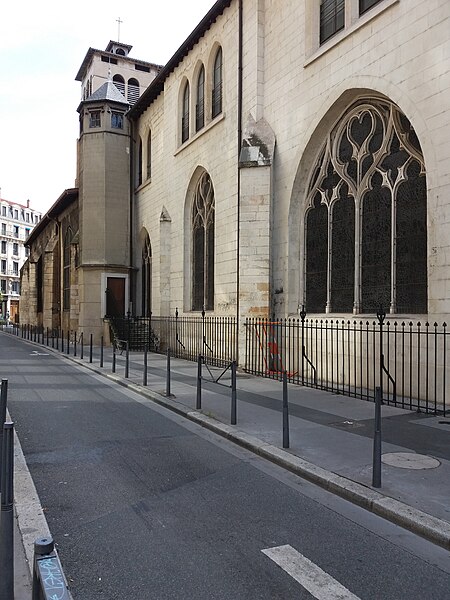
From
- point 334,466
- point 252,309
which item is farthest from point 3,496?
point 252,309

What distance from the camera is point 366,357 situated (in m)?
12.0

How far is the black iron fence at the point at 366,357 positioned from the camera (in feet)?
33.1

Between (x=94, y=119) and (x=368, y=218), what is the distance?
20.3 m

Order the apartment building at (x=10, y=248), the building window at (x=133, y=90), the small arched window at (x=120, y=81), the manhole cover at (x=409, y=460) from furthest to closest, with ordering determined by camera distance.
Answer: the apartment building at (x=10, y=248) → the building window at (x=133, y=90) → the small arched window at (x=120, y=81) → the manhole cover at (x=409, y=460)

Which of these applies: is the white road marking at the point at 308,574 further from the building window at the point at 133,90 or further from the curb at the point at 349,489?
the building window at the point at 133,90

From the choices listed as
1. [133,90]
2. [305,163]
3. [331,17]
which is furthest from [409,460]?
[133,90]

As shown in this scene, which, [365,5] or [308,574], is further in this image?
[365,5]

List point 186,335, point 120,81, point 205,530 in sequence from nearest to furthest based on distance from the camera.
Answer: point 205,530
point 186,335
point 120,81

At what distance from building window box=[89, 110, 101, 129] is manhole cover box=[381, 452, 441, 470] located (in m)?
26.1

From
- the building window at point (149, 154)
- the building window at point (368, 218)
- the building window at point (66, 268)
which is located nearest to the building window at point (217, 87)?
the building window at point (368, 218)

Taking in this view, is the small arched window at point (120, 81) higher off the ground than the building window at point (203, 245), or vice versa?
the small arched window at point (120, 81)

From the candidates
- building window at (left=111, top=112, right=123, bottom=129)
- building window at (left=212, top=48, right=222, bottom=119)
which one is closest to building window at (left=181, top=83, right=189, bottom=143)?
building window at (left=212, top=48, right=222, bottom=119)

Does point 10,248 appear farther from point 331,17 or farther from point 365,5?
point 365,5

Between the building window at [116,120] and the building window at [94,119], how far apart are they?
0.75 meters
